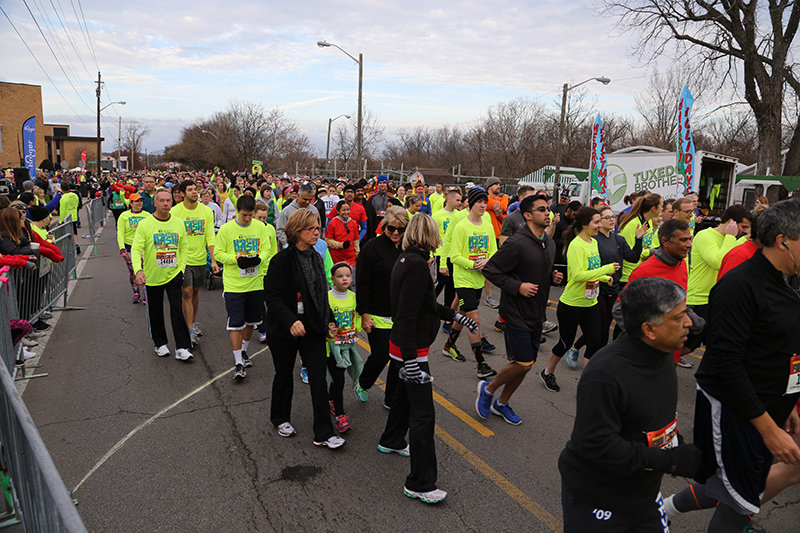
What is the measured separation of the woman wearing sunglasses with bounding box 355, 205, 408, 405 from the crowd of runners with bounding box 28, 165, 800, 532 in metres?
0.01

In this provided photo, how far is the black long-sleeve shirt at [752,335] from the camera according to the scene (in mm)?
2566

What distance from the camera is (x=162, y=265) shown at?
20.6 ft

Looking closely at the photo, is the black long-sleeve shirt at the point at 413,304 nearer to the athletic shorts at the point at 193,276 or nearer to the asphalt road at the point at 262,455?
the asphalt road at the point at 262,455

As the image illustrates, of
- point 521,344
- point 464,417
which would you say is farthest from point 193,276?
point 521,344

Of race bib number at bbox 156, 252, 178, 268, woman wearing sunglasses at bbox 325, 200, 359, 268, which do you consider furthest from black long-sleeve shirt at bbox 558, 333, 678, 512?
woman wearing sunglasses at bbox 325, 200, 359, 268

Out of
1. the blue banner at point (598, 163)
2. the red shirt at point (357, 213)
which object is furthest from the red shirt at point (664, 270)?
the blue banner at point (598, 163)

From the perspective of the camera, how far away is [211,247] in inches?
278

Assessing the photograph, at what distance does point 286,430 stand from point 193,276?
3.47m

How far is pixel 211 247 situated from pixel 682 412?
6005 mm

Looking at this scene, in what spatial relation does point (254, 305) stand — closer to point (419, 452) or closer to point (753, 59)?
point (419, 452)

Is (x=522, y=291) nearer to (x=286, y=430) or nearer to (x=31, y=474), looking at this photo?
(x=286, y=430)

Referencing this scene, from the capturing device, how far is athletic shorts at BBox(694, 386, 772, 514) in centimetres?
261

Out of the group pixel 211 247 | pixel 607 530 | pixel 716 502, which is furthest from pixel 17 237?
pixel 716 502

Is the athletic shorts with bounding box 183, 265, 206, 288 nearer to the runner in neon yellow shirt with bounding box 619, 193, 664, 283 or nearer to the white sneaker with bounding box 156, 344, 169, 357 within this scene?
the white sneaker with bounding box 156, 344, 169, 357
